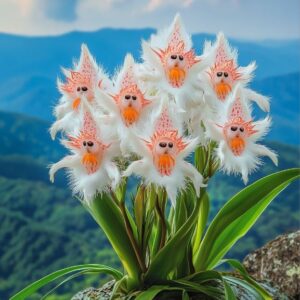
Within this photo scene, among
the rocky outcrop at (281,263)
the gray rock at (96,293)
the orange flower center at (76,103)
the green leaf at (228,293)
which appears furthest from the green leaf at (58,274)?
the rocky outcrop at (281,263)

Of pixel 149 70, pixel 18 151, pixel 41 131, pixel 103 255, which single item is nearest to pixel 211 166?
pixel 149 70

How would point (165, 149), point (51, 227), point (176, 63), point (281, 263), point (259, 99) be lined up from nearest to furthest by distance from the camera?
point (165, 149) → point (176, 63) → point (259, 99) → point (281, 263) → point (51, 227)

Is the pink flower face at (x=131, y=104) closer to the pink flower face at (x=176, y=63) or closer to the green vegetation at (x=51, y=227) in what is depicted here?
the pink flower face at (x=176, y=63)

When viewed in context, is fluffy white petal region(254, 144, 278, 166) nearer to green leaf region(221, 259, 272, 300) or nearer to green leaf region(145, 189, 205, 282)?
green leaf region(145, 189, 205, 282)

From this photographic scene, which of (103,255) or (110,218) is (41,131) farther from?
(110,218)

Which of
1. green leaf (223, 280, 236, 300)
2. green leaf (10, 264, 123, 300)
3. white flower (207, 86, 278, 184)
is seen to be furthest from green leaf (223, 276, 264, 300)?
white flower (207, 86, 278, 184)

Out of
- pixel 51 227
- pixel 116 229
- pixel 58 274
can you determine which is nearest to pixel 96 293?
pixel 58 274

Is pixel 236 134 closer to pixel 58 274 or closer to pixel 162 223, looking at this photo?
pixel 162 223
